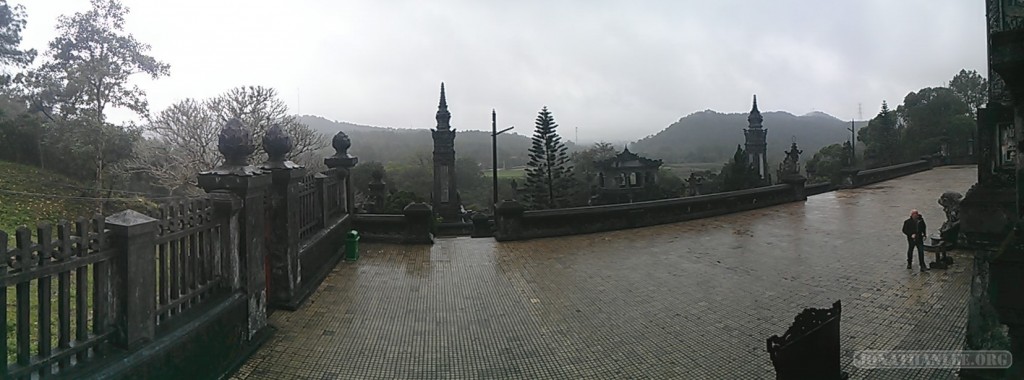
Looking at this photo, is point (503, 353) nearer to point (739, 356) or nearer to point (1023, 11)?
point (739, 356)

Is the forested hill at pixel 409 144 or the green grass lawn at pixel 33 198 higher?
the forested hill at pixel 409 144

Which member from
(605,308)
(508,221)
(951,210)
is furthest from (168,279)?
(951,210)

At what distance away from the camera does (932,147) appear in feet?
121

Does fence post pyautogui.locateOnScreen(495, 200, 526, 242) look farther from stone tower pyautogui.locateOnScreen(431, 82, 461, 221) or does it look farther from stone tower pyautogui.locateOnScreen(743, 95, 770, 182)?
stone tower pyautogui.locateOnScreen(743, 95, 770, 182)

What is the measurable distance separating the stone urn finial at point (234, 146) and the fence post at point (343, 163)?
205 inches

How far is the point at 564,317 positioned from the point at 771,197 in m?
13.7

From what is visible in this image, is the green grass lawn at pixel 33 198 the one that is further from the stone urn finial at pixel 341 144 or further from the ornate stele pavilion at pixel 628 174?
the ornate stele pavilion at pixel 628 174

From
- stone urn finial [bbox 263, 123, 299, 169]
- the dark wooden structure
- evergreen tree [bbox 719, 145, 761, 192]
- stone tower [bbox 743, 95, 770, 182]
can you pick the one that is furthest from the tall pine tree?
the dark wooden structure

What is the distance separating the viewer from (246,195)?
5.21 meters

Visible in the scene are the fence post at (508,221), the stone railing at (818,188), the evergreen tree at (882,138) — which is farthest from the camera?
the evergreen tree at (882,138)

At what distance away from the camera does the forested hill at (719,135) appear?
88562 mm

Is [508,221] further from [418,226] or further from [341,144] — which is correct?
[341,144]

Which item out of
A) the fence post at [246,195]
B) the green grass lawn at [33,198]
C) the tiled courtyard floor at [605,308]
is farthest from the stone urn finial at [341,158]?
the green grass lawn at [33,198]

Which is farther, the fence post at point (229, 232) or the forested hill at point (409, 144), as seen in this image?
the forested hill at point (409, 144)
